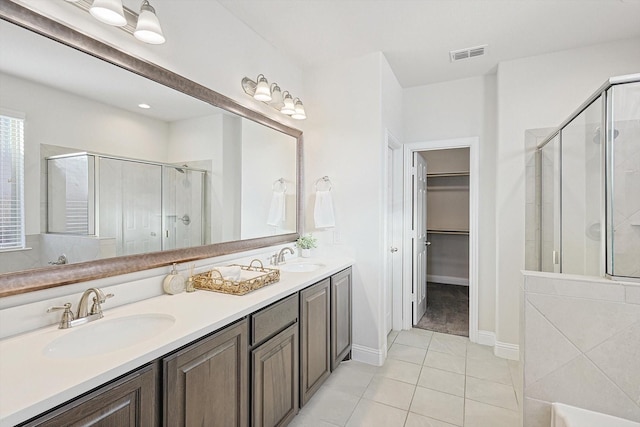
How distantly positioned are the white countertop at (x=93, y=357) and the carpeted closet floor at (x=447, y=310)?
262cm

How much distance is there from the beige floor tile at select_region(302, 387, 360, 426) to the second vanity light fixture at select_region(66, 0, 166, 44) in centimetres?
235

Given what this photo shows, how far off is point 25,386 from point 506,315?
A: 3.39m

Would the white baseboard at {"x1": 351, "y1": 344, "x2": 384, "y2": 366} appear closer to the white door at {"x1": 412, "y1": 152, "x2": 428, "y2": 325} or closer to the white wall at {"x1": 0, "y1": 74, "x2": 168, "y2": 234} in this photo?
the white door at {"x1": 412, "y1": 152, "x2": 428, "y2": 325}

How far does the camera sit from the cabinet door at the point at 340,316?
2.41 meters

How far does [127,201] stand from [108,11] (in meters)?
0.83

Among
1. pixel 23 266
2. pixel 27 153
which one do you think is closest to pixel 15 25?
pixel 27 153

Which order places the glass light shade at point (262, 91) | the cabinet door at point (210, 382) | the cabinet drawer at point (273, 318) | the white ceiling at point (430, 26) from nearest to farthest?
1. the cabinet door at point (210, 382)
2. the cabinet drawer at point (273, 318)
3. the white ceiling at point (430, 26)
4. the glass light shade at point (262, 91)

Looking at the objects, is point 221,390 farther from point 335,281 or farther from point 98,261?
point 335,281

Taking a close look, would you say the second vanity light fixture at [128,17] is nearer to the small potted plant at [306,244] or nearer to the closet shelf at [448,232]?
the small potted plant at [306,244]

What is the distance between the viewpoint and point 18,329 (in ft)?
3.77

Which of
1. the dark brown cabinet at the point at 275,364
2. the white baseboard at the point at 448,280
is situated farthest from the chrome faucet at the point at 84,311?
the white baseboard at the point at 448,280

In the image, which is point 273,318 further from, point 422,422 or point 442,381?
point 442,381

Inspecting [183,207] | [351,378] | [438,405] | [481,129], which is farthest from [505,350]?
[183,207]

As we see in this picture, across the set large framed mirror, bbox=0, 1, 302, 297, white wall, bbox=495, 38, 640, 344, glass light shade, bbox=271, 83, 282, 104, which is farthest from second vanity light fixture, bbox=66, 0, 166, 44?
white wall, bbox=495, 38, 640, 344
